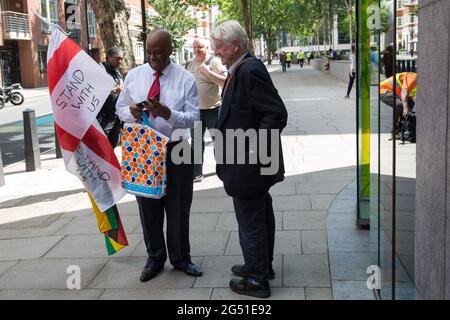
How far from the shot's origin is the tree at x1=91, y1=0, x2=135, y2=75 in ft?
35.9

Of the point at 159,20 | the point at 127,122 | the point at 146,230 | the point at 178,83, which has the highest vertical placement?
the point at 159,20

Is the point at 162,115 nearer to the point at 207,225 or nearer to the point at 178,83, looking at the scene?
the point at 178,83

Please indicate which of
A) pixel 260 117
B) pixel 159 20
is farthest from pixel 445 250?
pixel 159 20

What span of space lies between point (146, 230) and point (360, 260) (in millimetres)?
1698

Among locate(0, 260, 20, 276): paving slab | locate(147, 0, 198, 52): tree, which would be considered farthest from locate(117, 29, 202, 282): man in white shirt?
locate(147, 0, 198, 52): tree

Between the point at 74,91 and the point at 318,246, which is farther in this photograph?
the point at 318,246

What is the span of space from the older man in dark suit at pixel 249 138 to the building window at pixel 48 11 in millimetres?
39593

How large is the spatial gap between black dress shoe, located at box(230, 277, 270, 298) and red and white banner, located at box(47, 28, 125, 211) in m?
1.19

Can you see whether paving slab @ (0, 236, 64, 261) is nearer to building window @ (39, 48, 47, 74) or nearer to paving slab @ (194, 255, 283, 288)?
paving slab @ (194, 255, 283, 288)

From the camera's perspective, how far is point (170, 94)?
4.02m

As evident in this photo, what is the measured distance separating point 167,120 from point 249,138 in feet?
2.31

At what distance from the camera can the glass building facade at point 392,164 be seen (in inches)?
114

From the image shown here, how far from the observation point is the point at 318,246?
4.74 meters
